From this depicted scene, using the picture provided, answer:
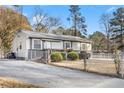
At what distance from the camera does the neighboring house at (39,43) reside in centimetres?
1977

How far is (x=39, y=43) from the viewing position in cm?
2186

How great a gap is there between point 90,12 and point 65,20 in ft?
5.96

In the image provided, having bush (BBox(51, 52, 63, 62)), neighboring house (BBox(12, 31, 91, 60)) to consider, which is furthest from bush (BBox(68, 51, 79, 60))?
neighboring house (BBox(12, 31, 91, 60))

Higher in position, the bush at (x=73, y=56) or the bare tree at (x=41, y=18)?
the bare tree at (x=41, y=18)

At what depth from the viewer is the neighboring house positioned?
1977 cm

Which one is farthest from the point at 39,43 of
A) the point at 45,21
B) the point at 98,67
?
the point at 98,67

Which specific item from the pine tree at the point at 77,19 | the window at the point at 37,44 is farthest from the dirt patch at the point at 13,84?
the window at the point at 37,44

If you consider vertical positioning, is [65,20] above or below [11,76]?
above

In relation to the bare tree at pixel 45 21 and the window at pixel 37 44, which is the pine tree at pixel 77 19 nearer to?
the bare tree at pixel 45 21

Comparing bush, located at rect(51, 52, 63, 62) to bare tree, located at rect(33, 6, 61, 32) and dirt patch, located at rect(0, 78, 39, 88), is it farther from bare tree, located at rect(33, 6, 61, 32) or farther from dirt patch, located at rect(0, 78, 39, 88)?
dirt patch, located at rect(0, 78, 39, 88)
